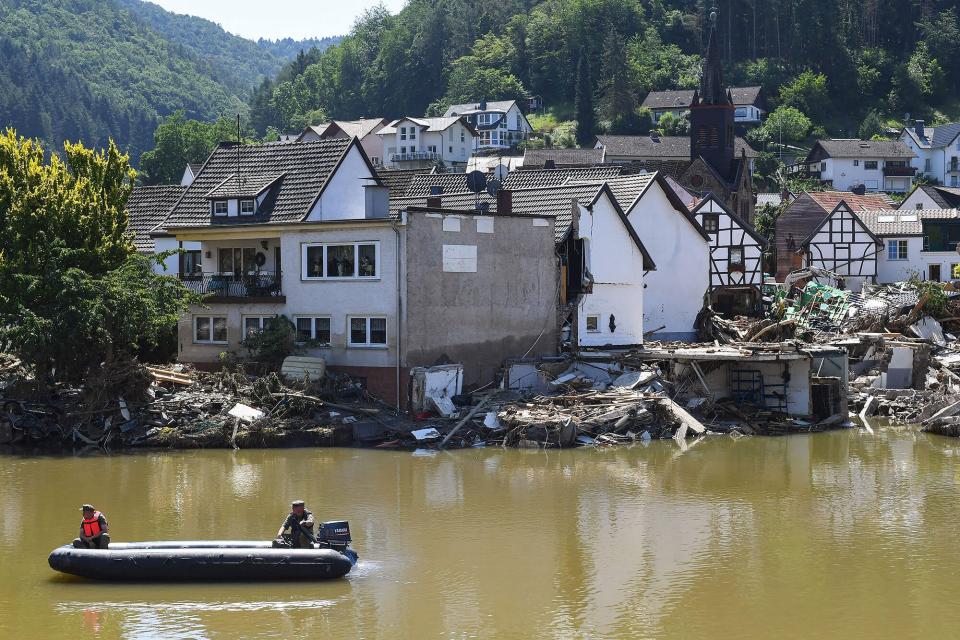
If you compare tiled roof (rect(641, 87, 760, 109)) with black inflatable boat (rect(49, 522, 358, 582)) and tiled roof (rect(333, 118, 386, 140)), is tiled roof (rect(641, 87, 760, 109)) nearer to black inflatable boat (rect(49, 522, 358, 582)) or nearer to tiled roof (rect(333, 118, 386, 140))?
tiled roof (rect(333, 118, 386, 140))

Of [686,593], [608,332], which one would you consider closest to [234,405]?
[608,332]

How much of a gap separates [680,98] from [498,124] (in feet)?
70.9

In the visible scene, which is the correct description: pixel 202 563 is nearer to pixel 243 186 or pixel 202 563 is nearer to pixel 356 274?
pixel 356 274

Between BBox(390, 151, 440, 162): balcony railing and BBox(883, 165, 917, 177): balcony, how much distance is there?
4639 cm

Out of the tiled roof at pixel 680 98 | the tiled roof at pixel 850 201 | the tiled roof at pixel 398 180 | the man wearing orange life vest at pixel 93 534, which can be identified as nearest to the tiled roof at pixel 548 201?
the tiled roof at pixel 398 180

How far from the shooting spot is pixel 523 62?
176m

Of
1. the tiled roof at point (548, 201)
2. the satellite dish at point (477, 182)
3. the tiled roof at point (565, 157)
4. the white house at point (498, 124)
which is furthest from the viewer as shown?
the white house at point (498, 124)

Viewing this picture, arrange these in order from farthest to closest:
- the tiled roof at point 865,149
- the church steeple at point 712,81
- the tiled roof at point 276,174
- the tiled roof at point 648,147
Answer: the tiled roof at point 648,147 → the tiled roof at point 865,149 → the church steeple at point 712,81 → the tiled roof at point 276,174

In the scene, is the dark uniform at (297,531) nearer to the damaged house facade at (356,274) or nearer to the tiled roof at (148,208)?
the damaged house facade at (356,274)

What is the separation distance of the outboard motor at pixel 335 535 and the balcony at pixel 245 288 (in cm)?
1839

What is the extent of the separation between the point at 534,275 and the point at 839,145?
87615mm

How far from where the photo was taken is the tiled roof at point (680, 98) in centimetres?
14588

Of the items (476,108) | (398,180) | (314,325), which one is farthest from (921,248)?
(476,108)

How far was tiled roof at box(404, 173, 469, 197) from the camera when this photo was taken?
50250 millimetres
